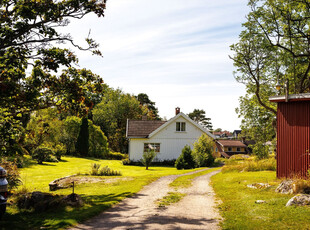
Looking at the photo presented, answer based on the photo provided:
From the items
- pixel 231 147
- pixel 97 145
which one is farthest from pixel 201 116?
pixel 97 145

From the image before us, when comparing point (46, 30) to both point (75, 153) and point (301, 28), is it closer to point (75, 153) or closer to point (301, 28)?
point (301, 28)

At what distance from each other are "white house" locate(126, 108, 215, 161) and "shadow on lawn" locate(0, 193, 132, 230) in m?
26.8

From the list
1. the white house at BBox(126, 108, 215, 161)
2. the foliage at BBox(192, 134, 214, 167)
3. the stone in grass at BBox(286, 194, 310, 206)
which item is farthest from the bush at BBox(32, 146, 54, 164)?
the stone in grass at BBox(286, 194, 310, 206)

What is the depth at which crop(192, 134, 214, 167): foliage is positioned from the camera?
3244 centimetres

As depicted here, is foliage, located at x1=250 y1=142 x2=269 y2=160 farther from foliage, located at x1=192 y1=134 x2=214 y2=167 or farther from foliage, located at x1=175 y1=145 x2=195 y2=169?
foliage, located at x1=175 y1=145 x2=195 y2=169

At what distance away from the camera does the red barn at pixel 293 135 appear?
49.9ft

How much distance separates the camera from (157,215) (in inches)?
384

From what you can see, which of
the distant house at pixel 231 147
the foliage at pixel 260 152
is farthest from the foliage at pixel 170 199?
the distant house at pixel 231 147

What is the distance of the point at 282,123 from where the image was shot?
16656 mm

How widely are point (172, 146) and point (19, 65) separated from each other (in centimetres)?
2932

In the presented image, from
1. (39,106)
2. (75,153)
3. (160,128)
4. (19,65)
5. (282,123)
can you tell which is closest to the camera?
(19,65)

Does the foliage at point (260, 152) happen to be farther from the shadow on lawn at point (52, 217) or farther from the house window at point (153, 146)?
the shadow on lawn at point (52, 217)

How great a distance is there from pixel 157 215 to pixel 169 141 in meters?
29.8

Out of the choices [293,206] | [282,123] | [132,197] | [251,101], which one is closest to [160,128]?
[251,101]
